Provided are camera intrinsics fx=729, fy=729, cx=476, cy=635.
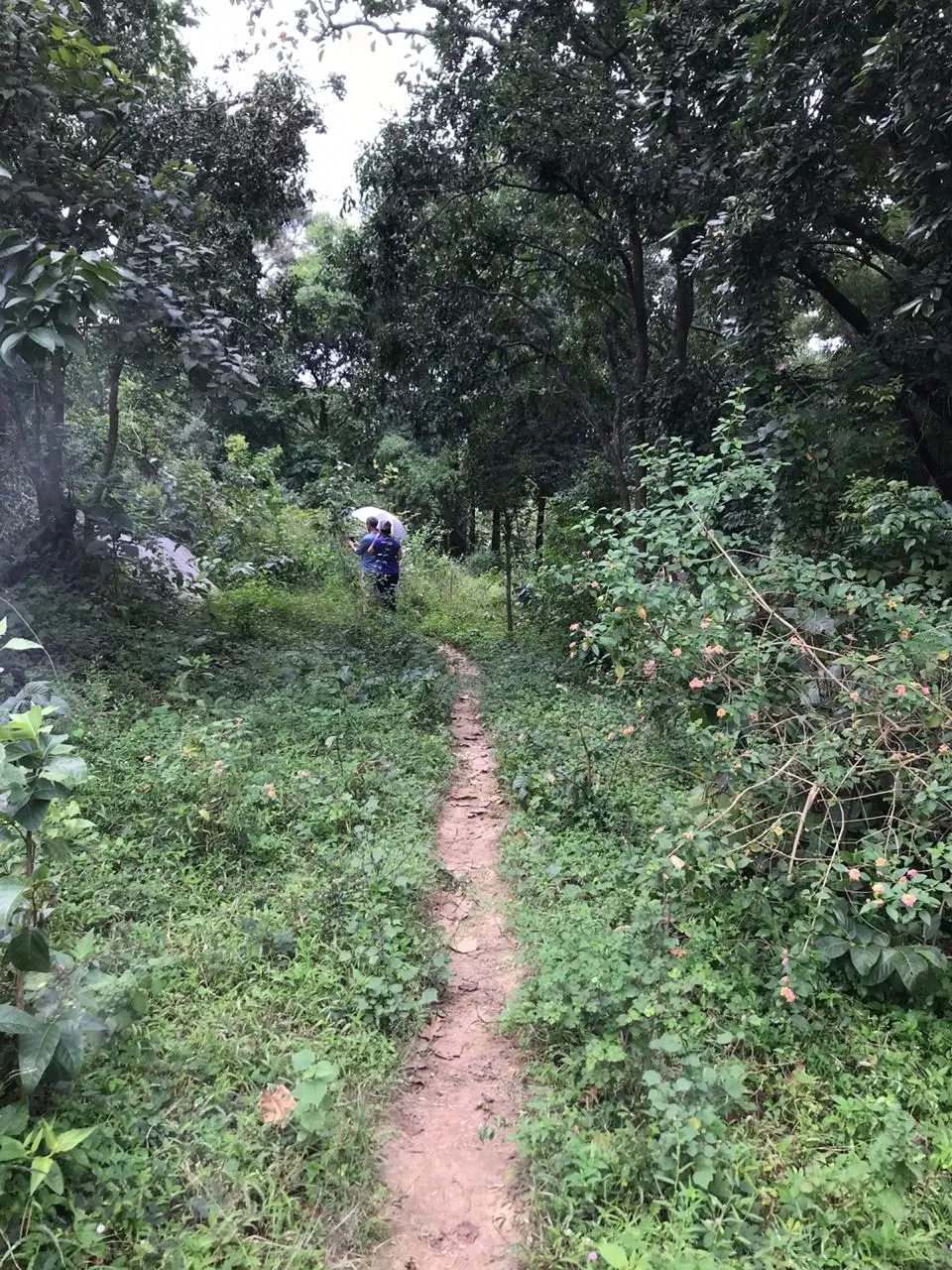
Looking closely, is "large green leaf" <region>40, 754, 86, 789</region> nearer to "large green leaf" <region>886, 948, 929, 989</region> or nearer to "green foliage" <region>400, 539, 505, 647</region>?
"large green leaf" <region>886, 948, 929, 989</region>

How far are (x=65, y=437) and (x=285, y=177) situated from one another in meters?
4.00

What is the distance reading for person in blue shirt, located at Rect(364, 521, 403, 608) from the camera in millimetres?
9445

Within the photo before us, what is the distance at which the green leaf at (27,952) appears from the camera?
74.1 inches

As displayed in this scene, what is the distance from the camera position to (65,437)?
21.6 feet

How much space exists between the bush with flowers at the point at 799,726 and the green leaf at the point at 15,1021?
6.80ft

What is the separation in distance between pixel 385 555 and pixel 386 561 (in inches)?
3.1

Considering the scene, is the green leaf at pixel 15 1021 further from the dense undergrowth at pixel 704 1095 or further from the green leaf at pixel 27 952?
the dense undergrowth at pixel 704 1095

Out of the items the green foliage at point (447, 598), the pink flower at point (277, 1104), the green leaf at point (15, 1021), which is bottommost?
the pink flower at point (277, 1104)

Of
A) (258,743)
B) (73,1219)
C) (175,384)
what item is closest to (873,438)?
(258,743)

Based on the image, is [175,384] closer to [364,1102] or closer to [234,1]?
[234,1]

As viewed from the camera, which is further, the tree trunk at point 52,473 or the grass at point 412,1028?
the tree trunk at point 52,473

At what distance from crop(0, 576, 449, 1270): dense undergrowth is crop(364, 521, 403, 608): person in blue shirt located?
12.2ft

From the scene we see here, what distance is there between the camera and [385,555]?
9500mm

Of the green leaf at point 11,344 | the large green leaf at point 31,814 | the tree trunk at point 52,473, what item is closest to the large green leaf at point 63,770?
the large green leaf at point 31,814
